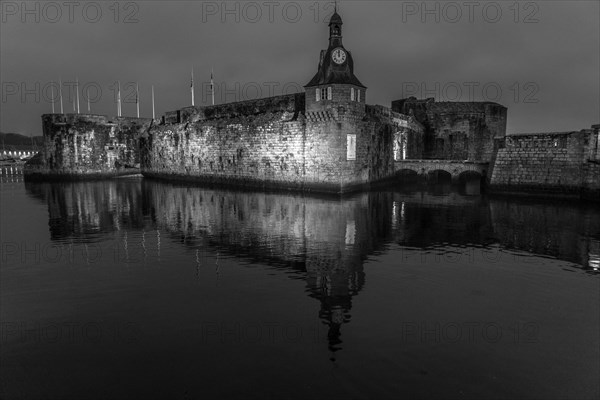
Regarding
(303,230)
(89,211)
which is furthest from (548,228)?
(89,211)

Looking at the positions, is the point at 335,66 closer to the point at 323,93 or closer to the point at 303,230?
the point at 323,93

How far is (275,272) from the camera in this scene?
10641mm

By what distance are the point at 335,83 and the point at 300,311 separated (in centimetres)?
2085

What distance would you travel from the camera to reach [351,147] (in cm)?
2758

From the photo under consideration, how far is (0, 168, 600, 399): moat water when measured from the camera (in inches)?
227

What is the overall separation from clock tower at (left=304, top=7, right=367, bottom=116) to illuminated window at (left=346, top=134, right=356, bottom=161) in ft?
6.16

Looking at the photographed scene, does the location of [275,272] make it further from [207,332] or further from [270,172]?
[270,172]

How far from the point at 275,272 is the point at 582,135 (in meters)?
24.2

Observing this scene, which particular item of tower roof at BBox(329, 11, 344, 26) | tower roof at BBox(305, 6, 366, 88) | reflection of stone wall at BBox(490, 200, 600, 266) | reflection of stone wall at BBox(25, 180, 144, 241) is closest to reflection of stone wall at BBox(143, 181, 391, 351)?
reflection of stone wall at BBox(25, 180, 144, 241)

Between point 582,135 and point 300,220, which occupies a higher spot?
point 582,135

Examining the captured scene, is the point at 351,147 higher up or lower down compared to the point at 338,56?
lower down

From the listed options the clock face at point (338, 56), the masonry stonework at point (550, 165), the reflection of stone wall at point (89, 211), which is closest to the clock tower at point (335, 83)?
the clock face at point (338, 56)

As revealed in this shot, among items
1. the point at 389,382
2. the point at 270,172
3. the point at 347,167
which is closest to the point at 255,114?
the point at 270,172

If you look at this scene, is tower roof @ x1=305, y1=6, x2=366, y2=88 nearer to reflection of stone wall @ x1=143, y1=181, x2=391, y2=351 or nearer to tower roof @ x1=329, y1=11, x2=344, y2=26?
tower roof @ x1=329, y1=11, x2=344, y2=26
